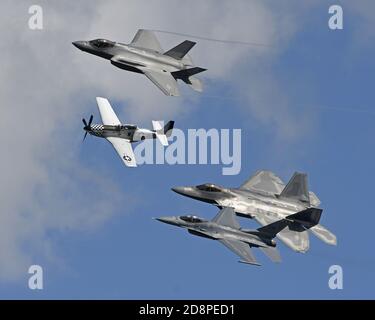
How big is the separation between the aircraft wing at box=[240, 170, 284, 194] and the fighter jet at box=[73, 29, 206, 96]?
11391 mm

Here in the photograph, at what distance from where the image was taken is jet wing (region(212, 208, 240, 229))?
119312 millimetres

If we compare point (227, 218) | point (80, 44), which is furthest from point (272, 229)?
point (80, 44)

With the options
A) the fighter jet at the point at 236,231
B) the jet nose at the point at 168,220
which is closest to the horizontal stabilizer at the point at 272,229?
the fighter jet at the point at 236,231

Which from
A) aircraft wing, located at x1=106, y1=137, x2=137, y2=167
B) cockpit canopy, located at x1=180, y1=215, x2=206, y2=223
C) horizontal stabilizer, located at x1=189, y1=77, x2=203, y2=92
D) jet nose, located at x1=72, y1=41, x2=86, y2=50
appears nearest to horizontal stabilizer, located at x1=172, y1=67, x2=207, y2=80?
horizontal stabilizer, located at x1=189, y1=77, x2=203, y2=92

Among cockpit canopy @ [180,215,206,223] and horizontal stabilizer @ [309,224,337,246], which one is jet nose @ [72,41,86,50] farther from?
horizontal stabilizer @ [309,224,337,246]

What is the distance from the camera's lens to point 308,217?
120438 millimetres

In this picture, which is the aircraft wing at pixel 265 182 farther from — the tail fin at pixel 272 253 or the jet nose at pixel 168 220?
the tail fin at pixel 272 253

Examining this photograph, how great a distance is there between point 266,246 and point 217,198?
9711 millimetres

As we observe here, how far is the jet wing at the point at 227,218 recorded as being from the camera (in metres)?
119

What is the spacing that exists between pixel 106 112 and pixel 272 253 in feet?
75.5

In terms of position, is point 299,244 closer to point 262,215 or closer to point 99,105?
point 262,215

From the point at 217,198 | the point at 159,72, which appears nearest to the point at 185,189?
the point at 217,198

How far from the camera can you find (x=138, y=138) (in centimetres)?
12638

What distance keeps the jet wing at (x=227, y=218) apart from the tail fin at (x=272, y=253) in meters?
3.50
